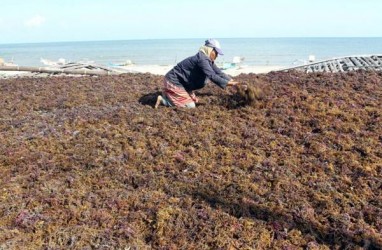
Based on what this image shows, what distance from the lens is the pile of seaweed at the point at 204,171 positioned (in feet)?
10.2

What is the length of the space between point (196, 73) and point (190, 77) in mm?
130

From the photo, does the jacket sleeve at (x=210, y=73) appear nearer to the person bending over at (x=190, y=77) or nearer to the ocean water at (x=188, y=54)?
the person bending over at (x=190, y=77)

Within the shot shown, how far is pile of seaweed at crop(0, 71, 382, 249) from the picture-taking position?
3111 millimetres

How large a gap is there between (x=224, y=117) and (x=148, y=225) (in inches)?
108

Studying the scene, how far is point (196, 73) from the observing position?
6.17 meters

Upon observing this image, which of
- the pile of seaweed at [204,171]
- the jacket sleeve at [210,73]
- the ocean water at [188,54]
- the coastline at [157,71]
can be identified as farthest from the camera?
the ocean water at [188,54]

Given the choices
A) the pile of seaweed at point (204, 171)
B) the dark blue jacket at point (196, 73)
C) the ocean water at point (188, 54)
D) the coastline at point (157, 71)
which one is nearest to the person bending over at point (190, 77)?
the dark blue jacket at point (196, 73)

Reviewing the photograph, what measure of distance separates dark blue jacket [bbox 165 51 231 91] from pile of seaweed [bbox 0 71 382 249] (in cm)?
38

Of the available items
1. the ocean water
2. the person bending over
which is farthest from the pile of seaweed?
the ocean water

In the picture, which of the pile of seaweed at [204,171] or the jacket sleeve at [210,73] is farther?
the jacket sleeve at [210,73]

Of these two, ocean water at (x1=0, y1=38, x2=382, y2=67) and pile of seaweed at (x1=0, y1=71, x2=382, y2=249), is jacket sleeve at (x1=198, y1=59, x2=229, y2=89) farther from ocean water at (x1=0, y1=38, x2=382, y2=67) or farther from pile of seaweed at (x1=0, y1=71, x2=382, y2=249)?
ocean water at (x1=0, y1=38, x2=382, y2=67)

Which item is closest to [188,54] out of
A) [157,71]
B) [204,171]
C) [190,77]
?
[157,71]

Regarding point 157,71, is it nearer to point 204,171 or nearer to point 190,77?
point 190,77

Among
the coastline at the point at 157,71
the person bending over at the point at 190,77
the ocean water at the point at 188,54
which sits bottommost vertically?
the ocean water at the point at 188,54
